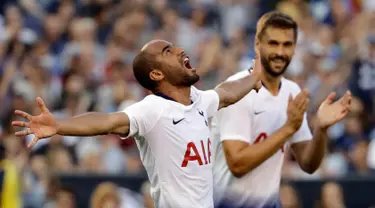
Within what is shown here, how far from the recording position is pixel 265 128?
771cm

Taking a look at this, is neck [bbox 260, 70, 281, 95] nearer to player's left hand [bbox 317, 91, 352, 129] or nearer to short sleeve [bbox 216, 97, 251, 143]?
short sleeve [bbox 216, 97, 251, 143]

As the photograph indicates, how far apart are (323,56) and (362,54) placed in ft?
1.84

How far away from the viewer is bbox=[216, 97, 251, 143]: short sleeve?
24.6 ft

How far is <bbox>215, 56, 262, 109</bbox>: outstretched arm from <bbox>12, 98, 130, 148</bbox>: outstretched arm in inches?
40.9

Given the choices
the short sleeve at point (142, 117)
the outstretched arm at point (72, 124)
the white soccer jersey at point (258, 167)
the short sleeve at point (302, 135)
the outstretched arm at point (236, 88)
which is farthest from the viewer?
the short sleeve at point (302, 135)

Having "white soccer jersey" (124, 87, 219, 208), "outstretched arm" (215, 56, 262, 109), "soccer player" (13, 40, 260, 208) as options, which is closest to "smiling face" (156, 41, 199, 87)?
"soccer player" (13, 40, 260, 208)

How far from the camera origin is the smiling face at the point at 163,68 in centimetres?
651

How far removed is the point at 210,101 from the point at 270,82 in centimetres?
114

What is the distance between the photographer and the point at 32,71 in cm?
1324

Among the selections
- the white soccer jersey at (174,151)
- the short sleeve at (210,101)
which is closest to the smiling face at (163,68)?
the white soccer jersey at (174,151)

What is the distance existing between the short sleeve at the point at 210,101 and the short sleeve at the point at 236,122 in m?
0.64

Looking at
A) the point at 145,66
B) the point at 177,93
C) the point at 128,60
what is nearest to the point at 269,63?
the point at 177,93

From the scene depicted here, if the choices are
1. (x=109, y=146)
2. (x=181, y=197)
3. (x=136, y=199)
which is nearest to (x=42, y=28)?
(x=109, y=146)

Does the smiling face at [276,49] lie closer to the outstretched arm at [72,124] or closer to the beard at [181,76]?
the beard at [181,76]
